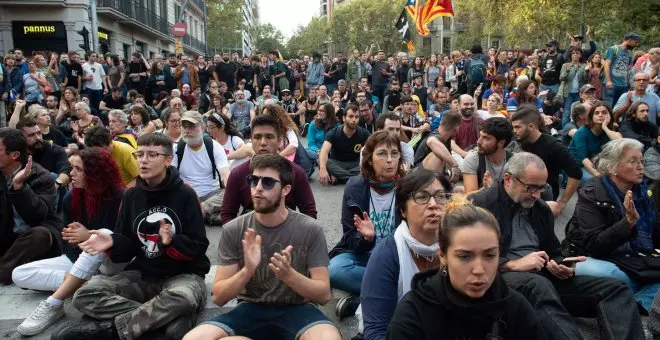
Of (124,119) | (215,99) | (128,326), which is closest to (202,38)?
(215,99)

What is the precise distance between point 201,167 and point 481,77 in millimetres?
10678

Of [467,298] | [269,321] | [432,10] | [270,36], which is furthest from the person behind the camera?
[270,36]

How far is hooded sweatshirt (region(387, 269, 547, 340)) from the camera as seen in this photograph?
7.18ft

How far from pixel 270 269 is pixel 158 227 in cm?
114

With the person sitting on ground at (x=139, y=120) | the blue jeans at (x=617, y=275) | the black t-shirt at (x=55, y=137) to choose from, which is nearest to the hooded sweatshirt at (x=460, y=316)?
the blue jeans at (x=617, y=275)

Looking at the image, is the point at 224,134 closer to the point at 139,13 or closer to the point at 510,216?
the point at 510,216

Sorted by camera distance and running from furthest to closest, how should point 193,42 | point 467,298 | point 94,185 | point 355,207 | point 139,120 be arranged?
point 193,42 < point 139,120 < point 94,185 < point 355,207 < point 467,298

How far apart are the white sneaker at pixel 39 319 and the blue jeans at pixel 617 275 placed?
398 cm

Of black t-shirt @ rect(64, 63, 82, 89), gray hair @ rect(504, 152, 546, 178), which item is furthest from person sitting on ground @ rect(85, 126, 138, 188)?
black t-shirt @ rect(64, 63, 82, 89)

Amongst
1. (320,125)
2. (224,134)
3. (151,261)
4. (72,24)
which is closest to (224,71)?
(320,125)

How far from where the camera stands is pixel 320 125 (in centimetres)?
1023

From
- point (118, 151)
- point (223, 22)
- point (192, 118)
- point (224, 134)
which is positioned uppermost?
point (223, 22)

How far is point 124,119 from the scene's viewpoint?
287 inches

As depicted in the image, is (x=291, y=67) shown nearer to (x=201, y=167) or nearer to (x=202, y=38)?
(x=201, y=167)
